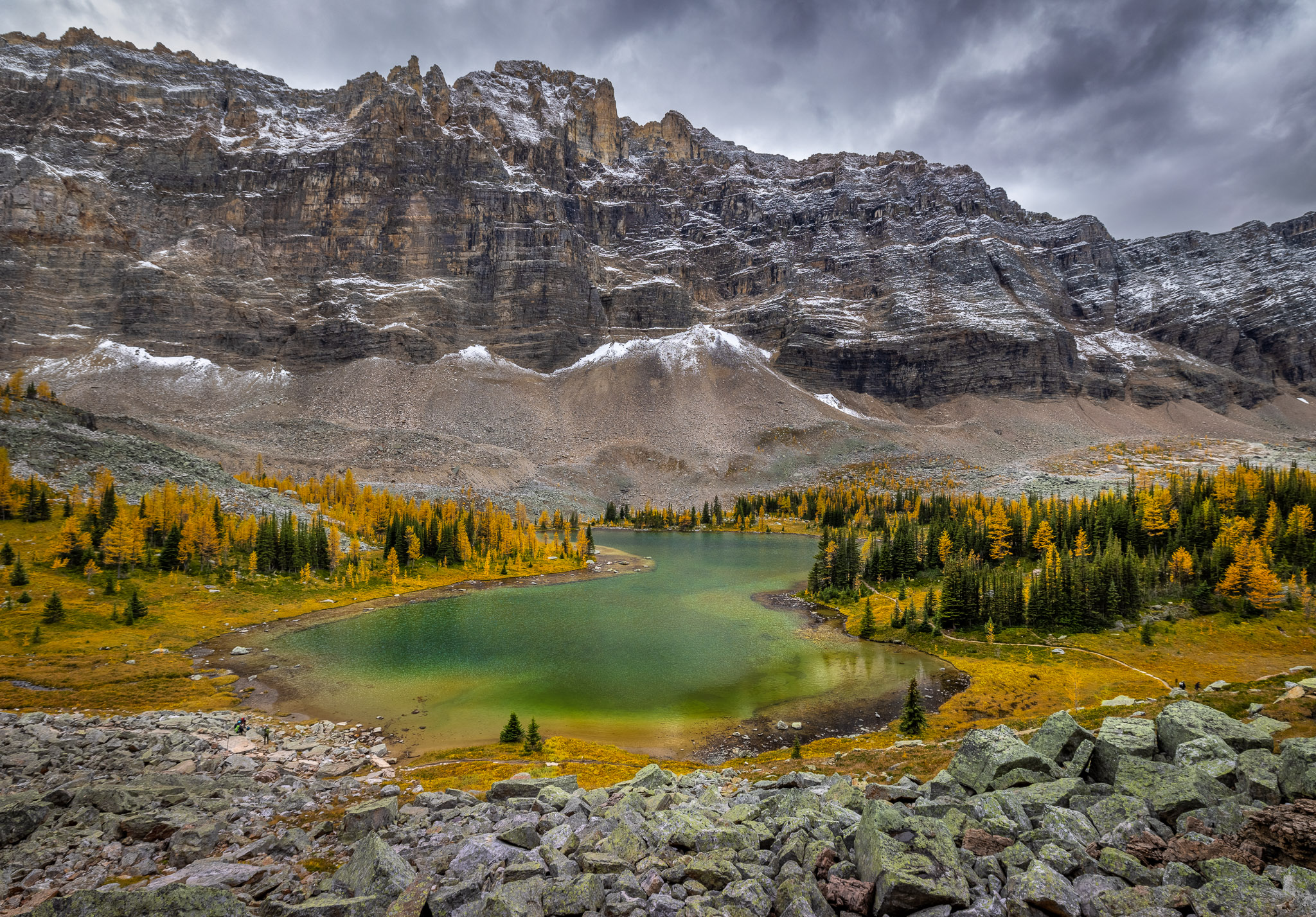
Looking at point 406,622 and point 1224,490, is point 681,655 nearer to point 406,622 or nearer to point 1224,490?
point 406,622

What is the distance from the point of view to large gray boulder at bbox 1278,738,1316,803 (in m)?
8.77

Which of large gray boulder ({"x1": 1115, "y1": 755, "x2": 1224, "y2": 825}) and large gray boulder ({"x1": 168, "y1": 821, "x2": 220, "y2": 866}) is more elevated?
large gray boulder ({"x1": 1115, "y1": 755, "x2": 1224, "y2": 825})

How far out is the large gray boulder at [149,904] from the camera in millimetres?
7410

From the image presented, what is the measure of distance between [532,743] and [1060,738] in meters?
20.5

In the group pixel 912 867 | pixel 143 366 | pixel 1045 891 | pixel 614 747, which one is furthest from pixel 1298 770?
pixel 143 366

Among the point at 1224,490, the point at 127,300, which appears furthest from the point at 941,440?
the point at 127,300

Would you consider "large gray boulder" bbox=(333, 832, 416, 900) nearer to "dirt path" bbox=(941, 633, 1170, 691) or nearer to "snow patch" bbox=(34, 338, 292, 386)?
"dirt path" bbox=(941, 633, 1170, 691)

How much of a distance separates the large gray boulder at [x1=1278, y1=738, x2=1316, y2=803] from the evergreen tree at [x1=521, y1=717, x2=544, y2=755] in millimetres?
23293

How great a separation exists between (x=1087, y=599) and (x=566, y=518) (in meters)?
105

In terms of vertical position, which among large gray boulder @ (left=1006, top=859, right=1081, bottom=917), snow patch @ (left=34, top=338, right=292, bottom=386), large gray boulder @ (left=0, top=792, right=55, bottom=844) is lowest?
large gray boulder @ (left=0, top=792, right=55, bottom=844)

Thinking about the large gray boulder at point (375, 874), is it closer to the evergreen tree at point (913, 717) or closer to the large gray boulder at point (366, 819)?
the large gray boulder at point (366, 819)

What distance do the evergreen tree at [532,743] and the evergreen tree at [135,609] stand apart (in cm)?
3972

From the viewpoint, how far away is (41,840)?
37.1 ft

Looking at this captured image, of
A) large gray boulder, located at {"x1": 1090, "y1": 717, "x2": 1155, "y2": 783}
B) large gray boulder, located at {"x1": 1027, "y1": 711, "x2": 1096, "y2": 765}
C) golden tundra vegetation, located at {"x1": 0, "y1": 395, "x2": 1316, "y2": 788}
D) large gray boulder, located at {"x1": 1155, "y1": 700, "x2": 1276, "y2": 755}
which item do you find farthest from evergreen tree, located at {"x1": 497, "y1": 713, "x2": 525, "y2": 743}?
large gray boulder, located at {"x1": 1155, "y1": 700, "x2": 1276, "y2": 755}
